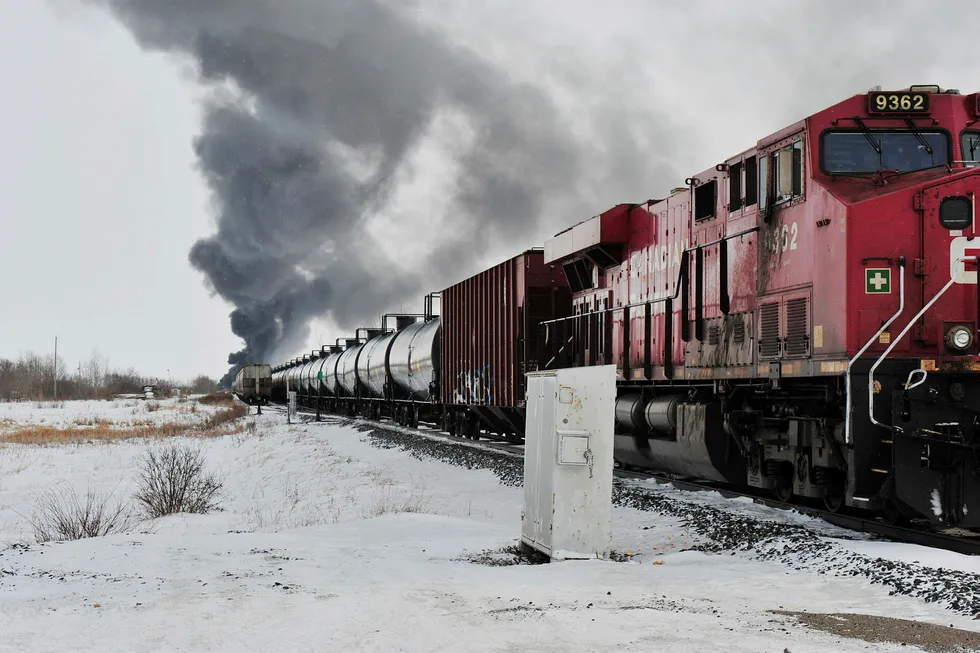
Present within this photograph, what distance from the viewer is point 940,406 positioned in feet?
27.2

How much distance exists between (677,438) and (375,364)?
2536cm

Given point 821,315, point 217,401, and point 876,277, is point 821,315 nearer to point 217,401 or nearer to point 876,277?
point 876,277

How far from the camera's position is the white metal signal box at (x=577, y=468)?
8.16m

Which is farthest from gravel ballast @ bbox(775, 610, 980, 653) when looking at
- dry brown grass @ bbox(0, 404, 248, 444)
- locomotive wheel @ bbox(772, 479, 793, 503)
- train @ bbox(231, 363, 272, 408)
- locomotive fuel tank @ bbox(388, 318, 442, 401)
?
train @ bbox(231, 363, 272, 408)

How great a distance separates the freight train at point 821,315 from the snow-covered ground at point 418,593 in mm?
866

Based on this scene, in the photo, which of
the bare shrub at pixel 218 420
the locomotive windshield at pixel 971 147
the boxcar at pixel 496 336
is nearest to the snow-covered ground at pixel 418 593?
the locomotive windshield at pixel 971 147

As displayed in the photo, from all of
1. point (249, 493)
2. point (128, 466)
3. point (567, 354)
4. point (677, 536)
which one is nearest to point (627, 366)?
point (567, 354)

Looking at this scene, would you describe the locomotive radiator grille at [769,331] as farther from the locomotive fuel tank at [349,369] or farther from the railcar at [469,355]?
the locomotive fuel tank at [349,369]

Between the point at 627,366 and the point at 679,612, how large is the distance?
28.6 feet

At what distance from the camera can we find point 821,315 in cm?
937

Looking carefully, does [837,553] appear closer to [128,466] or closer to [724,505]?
[724,505]

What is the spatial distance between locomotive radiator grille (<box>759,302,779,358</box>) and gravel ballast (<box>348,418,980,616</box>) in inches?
69.7

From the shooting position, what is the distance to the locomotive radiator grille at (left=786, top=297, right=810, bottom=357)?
31.8ft

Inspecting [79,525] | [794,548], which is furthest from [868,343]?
[79,525]
